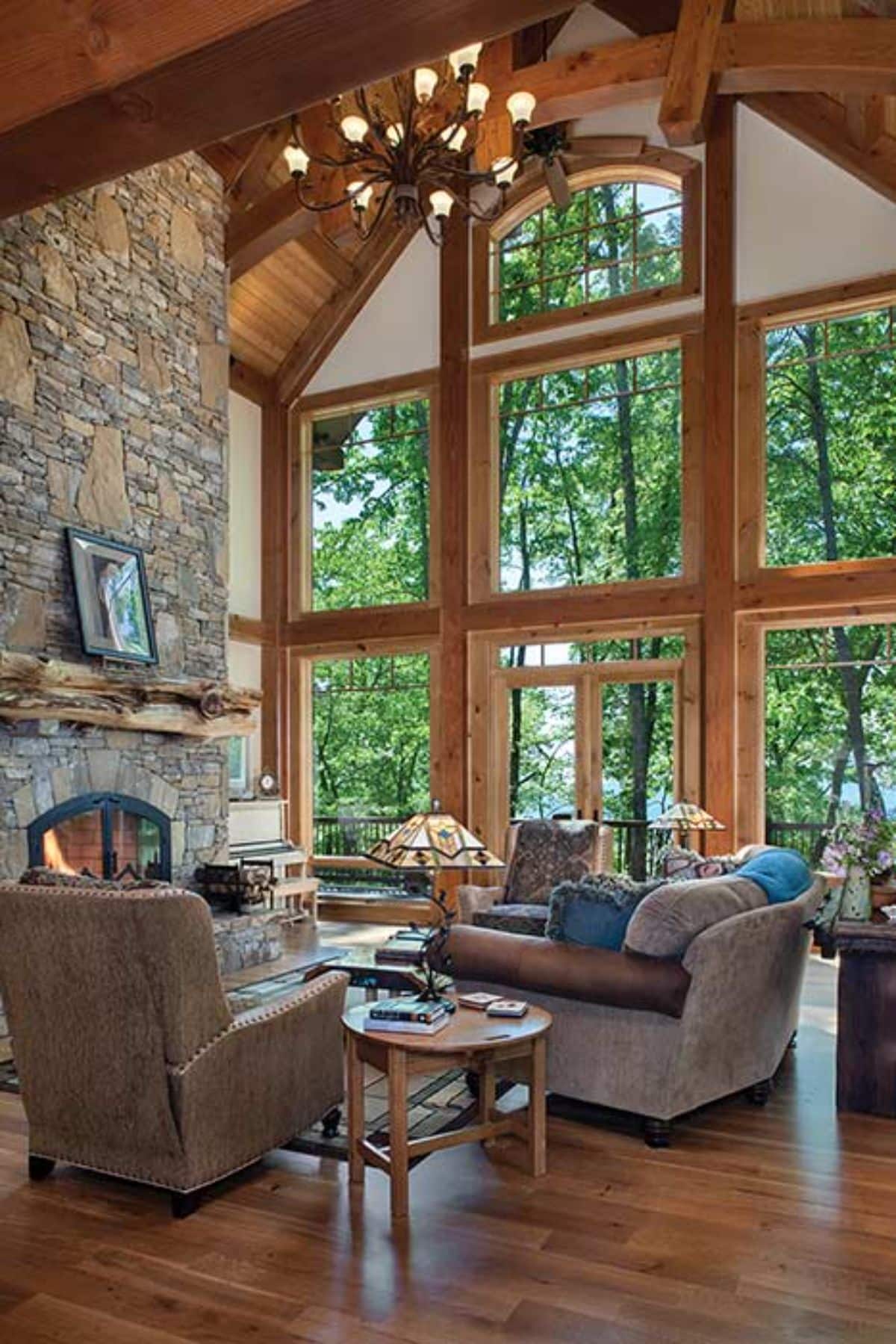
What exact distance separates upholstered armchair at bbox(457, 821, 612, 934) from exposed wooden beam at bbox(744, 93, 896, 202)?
506cm

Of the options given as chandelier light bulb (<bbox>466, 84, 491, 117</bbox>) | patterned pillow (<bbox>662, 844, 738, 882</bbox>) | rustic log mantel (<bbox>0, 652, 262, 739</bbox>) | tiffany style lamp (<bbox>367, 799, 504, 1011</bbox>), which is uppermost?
chandelier light bulb (<bbox>466, 84, 491, 117</bbox>)

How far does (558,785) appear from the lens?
26.7 ft

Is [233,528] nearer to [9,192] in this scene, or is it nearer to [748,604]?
[748,604]

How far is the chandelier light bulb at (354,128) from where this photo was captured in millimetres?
5043

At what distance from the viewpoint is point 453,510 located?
850 cm

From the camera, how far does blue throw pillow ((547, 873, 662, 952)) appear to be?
351 cm

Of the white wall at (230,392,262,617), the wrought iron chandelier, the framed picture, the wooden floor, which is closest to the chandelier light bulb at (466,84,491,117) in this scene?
the wrought iron chandelier

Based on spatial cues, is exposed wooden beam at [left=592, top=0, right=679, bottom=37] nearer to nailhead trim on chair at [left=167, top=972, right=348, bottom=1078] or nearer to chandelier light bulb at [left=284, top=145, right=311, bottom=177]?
chandelier light bulb at [left=284, top=145, right=311, bottom=177]

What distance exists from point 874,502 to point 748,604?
1140 mm

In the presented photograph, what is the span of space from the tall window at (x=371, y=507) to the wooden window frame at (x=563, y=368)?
0.53 meters

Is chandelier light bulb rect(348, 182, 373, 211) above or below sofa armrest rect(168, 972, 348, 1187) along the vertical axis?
above

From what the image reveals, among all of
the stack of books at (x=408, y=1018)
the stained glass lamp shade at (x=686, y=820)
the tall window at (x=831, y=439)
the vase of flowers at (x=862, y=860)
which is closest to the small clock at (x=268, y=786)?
the stained glass lamp shade at (x=686, y=820)

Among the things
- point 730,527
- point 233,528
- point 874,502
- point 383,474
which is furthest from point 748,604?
point 233,528

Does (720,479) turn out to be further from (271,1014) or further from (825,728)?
(271,1014)
